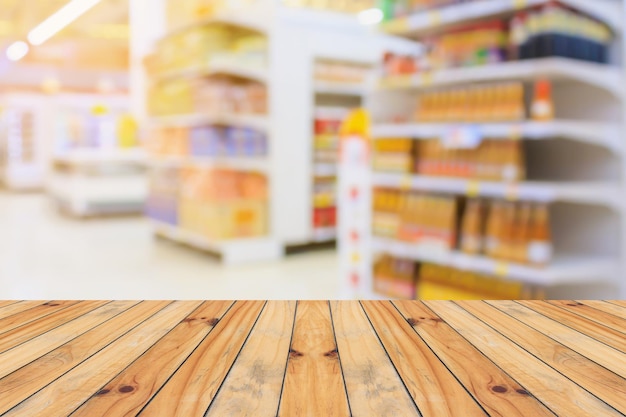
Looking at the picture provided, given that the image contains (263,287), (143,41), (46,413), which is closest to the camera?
(46,413)

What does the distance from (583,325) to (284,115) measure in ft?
14.3

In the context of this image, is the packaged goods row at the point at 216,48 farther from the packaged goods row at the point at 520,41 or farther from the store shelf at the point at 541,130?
the store shelf at the point at 541,130

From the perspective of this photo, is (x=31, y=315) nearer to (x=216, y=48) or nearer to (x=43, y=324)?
(x=43, y=324)

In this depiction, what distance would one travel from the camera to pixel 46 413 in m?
1.10

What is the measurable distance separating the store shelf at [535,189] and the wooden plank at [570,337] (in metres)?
1.17

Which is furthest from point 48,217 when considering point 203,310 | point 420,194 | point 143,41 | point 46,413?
point 46,413

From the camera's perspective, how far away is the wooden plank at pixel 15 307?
182cm

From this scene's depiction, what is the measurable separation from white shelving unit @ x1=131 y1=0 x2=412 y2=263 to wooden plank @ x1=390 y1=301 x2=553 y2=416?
4008 millimetres

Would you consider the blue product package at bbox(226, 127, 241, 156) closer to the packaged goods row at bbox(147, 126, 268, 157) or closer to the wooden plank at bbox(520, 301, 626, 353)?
the packaged goods row at bbox(147, 126, 268, 157)

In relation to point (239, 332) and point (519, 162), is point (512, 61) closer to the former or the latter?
point (519, 162)

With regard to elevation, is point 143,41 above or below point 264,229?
above

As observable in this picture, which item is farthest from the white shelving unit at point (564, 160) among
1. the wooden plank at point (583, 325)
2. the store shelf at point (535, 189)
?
the wooden plank at point (583, 325)

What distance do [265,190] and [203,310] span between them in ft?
13.0

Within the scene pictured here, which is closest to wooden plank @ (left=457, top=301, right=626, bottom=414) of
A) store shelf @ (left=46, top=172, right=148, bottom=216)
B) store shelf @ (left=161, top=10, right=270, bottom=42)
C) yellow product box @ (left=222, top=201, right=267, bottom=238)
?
yellow product box @ (left=222, top=201, right=267, bottom=238)
